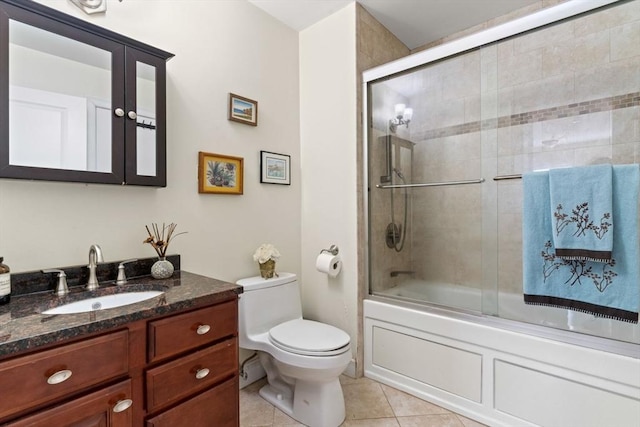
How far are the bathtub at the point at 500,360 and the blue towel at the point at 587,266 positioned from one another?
0.13 m

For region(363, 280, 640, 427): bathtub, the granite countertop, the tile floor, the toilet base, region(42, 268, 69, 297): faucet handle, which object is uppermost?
region(42, 268, 69, 297): faucet handle

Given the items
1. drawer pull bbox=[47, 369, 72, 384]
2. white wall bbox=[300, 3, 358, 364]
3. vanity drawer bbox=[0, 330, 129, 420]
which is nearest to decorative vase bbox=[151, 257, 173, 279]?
vanity drawer bbox=[0, 330, 129, 420]

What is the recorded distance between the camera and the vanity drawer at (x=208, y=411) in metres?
1.10

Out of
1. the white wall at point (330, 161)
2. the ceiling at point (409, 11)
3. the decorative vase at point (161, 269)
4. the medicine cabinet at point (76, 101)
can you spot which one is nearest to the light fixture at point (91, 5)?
the medicine cabinet at point (76, 101)

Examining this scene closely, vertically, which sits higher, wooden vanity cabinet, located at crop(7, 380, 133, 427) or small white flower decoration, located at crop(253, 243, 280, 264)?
small white flower decoration, located at crop(253, 243, 280, 264)

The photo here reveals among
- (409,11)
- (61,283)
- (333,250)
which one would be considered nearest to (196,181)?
(61,283)

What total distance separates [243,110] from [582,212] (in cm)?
196

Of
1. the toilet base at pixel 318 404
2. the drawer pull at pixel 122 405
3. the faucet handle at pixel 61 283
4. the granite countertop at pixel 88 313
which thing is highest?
the faucet handle at pixel 61 283

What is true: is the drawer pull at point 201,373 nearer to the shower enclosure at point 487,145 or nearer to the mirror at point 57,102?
the mirror at point 57,102

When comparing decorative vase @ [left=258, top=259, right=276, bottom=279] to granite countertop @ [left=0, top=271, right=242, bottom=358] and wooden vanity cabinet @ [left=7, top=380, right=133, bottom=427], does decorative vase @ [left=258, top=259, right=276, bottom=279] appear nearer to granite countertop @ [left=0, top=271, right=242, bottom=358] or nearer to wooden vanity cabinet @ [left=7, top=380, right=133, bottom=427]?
granite countertop @ [left=0, top=271, right=242, bottom=358]

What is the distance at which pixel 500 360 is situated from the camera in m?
1.62

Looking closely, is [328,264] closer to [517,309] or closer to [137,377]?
[517,309]

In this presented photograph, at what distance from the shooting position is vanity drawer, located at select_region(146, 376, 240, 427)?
110 cm

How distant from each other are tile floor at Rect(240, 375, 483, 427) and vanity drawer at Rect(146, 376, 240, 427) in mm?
514
